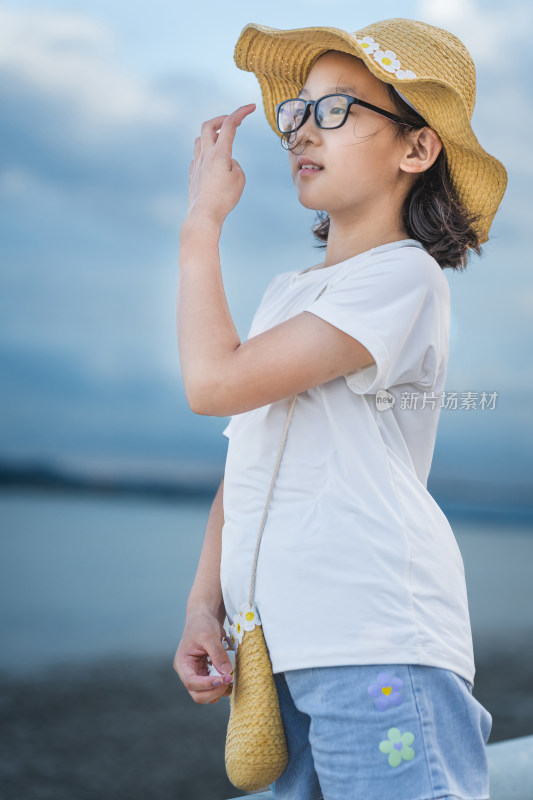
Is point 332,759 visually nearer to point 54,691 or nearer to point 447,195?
point 447,195

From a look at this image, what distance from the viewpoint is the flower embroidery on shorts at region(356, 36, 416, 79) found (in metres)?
1.09

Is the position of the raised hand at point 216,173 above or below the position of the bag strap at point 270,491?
above

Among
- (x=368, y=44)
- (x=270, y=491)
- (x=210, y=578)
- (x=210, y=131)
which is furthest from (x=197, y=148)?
(x=210, y=578)

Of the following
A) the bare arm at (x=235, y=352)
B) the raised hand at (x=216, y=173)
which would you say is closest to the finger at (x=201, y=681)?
the bare arm at (x=235, y=352)

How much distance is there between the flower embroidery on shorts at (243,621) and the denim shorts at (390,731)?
0.23 ft

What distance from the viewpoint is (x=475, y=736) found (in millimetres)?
986

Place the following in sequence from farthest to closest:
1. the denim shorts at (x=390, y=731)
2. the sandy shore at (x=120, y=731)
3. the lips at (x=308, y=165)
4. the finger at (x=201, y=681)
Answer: the sandy shore at (x=120, y=731) → the lips at (x=308, y=165) → the finger at (x=201, y=681) → the denim shorts at (x=390, y=731)

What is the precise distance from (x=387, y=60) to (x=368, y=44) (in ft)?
0.11

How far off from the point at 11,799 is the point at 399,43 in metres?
2.66

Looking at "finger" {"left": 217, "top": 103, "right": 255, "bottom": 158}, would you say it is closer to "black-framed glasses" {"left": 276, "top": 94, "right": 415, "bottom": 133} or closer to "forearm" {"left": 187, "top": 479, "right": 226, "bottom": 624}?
"black-framed glasses" {"left": 276, "top": 94, "right": 415, "bottom": 133}

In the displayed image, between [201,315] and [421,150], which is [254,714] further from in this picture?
[421,150]

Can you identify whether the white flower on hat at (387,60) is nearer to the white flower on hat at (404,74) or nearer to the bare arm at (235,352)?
the white flower on hat at (404,74)

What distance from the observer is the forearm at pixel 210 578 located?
120 cm

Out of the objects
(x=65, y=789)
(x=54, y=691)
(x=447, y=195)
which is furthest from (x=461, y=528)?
(x=447, y=195)
